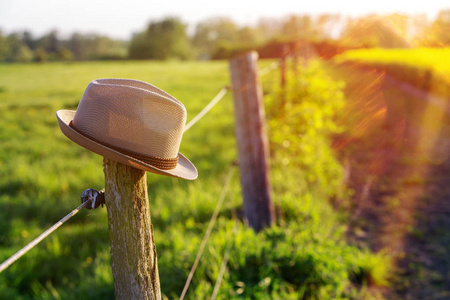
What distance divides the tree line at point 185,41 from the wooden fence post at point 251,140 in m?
16.3

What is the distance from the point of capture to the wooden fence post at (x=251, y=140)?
3286 millimetres

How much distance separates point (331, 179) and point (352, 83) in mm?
10407

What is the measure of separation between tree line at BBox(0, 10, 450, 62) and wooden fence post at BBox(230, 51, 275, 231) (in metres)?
16.3

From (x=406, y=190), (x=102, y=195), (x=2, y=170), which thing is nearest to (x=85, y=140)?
(x=102, y=195)

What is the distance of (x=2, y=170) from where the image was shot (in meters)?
5.28

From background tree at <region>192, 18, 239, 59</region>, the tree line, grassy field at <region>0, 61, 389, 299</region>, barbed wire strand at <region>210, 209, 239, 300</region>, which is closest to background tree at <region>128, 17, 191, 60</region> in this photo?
the tree line

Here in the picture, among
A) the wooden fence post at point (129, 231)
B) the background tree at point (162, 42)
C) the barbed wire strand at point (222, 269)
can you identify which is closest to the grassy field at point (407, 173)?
the barbed wire strand at point (222, 269)

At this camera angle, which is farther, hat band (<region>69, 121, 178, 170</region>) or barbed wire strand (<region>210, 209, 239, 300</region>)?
barbed wire strand (<region>210, 209, 239, 300</region>)

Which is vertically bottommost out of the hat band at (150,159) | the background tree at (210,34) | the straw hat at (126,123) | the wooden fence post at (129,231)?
the background tree at (210,34)

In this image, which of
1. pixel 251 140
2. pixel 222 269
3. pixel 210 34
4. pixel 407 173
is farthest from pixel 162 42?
pixel 222 269

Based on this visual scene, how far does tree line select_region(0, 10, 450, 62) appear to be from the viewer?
29016 millimetres

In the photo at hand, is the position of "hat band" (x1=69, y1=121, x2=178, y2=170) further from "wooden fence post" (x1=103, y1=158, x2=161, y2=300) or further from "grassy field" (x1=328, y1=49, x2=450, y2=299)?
"grassy field" (x1=328, y1=49, x2=450, y2=299)

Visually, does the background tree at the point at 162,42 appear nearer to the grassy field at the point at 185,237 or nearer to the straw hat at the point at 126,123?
the grassy field at the point at 185,237

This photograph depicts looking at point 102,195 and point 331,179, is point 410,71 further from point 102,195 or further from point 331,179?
point 102,195
